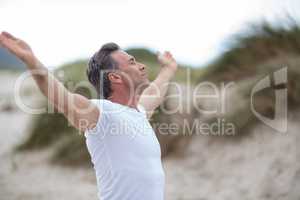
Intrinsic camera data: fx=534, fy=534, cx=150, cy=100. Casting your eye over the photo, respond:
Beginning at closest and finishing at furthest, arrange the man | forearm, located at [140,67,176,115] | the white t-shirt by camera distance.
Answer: the man → the white t-shirt → forearm, located at [140,67,176,115]

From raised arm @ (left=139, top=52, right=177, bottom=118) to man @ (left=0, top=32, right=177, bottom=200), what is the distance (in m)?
0.29

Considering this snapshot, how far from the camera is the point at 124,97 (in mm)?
1949

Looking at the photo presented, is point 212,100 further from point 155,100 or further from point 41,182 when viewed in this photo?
point 155,100

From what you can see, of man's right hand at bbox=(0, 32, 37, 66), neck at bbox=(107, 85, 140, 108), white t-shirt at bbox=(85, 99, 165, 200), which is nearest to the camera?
man's right hand at bbox=(0, 32, 37, 66)

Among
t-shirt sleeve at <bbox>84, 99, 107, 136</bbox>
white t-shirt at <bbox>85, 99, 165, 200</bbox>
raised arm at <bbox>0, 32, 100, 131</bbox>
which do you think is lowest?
white t-shirt at <bbox>85, 99, 165, 200</bbox>

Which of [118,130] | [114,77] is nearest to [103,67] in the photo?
[114,77]

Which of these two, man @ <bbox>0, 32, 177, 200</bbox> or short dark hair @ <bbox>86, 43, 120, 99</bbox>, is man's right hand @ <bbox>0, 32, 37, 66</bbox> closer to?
man @ <bbox>0, 32, 177, 200</bbox>

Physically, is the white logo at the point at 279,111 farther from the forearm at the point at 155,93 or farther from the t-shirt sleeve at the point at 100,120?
the t-shirt sleeve at the point at 100,120

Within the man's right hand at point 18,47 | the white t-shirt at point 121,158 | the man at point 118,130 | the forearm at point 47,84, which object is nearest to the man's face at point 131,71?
the man at point 118,130

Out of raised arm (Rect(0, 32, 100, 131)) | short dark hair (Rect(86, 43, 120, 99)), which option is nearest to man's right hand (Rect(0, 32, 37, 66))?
raised arm (Rect(0, 32, 100, 131))

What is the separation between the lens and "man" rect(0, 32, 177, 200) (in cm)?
162

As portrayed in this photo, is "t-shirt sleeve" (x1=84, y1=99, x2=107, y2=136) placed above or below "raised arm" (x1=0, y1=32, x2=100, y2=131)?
below

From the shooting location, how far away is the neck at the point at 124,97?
1945 millimetres

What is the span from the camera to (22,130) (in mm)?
8062
